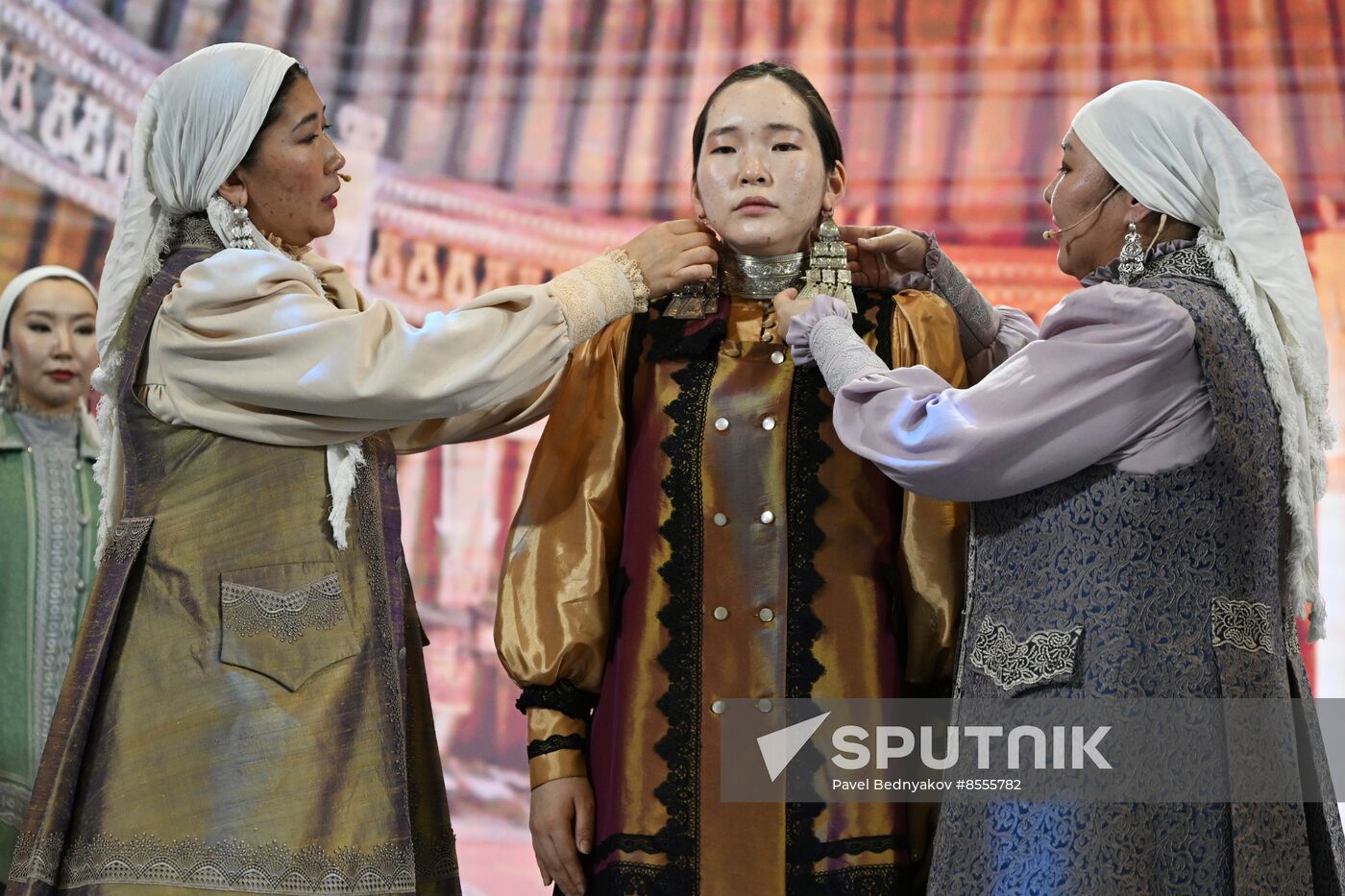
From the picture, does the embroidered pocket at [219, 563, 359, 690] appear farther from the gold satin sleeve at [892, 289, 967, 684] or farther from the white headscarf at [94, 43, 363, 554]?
the gold satin sleeve at [892, 289, 967, 684]

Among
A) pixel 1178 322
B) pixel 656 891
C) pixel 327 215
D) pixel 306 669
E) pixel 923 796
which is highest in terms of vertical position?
pixel 327 215

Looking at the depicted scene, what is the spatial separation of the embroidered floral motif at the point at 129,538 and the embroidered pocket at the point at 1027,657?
47.1 inches

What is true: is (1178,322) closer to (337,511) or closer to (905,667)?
(905,667)

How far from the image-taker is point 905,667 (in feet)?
7.25

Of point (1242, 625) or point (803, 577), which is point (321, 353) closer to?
point (803, 577)

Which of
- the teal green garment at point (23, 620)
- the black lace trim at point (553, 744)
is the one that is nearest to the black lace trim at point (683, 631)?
the black lace trim at point (553, 744)

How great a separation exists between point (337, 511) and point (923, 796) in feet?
3.07

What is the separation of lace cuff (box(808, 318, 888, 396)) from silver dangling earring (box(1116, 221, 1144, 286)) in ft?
1.15

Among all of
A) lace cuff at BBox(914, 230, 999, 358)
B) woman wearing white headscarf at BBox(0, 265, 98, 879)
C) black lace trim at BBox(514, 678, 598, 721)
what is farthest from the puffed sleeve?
woman wearing white headscarf at BBox(0, 265, 98, 879)

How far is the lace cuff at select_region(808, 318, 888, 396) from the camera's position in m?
2.07

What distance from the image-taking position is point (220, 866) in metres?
2.03

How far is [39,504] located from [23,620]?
0.87 feet

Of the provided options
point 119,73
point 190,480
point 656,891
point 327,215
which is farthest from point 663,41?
point 656,891

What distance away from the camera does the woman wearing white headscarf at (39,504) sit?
10.1 ft
